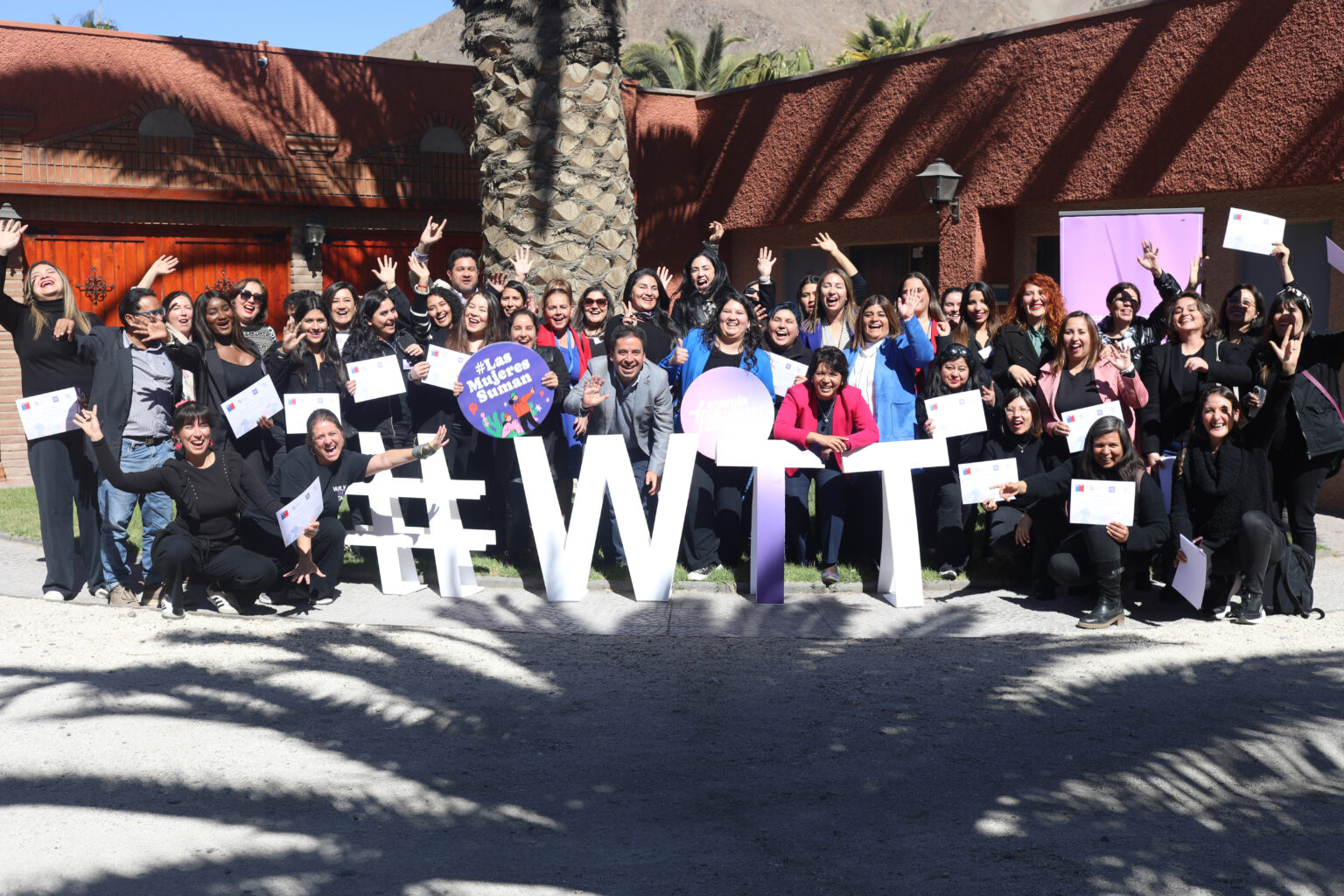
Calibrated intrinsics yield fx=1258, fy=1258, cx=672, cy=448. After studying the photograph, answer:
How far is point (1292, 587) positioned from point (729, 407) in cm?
331

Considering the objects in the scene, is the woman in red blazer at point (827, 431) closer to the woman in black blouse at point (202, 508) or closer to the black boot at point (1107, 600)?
the black boot at point (1107, 600)

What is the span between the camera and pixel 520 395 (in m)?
7.76

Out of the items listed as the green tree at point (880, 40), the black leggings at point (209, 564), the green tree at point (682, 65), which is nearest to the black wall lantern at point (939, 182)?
the black leggings at point (209, 564)

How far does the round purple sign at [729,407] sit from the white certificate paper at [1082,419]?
1.76 m

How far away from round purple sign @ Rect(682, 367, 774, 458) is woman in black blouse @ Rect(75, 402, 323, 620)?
7.83ft

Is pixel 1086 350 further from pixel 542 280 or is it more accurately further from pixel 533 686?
pixel 542 280

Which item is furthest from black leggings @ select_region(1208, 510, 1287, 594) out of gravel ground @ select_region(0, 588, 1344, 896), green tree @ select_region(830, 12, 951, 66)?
green tree @ select_region(830, 12, 951, 66)

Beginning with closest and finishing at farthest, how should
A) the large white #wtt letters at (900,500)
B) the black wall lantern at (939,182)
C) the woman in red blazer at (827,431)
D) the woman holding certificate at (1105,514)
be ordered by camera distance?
the woman holding certificate at (1105,514)
the large white #wtt letters at (900,500)
the woman in red blazer at (827,431)
the black wall lantern at (939,182)

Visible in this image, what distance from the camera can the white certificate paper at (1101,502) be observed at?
6762mm

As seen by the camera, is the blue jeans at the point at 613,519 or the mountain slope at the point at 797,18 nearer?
the blue jeans at the point at 613,519

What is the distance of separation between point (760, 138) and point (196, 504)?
31.9 feet

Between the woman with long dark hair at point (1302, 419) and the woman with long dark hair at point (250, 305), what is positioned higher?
the woman with long dark hair at point (250, 305)

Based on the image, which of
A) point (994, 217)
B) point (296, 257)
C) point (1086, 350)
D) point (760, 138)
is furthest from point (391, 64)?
point (1086, 350)

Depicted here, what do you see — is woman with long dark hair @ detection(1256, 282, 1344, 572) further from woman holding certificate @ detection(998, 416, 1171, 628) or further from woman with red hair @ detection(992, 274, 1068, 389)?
woman with red hair @ detection(992, 274, 1068, 389)
